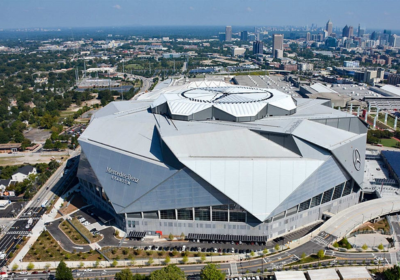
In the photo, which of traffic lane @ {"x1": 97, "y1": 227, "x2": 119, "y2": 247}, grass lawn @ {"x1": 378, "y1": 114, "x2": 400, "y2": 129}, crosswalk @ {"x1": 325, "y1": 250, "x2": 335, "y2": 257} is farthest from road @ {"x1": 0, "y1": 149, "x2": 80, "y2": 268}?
grass lawn @ {"x1": 378, "y1": 114, "x2": 400, "y2": 129}

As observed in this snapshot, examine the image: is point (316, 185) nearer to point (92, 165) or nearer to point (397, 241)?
point (397, 241)

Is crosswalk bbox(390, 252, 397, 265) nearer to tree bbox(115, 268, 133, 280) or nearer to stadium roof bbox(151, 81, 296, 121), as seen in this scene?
stadium roof bbox(151, 81, 296, 121)

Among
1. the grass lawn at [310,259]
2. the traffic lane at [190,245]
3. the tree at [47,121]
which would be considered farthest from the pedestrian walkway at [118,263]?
the tree at [47,121]

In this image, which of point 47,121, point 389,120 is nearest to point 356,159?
point 389,120

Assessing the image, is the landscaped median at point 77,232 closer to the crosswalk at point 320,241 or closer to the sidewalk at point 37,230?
the sidewalk at point 37,230

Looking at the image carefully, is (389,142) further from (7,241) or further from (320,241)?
(7,241)

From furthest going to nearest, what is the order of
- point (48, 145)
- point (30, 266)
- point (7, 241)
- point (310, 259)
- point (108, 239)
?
point (48, 145) → point (7, 241) → point (108, 239) → point (310, 259) → point (30, 266)

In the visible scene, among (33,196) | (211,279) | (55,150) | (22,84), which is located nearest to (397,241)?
(211,279)
